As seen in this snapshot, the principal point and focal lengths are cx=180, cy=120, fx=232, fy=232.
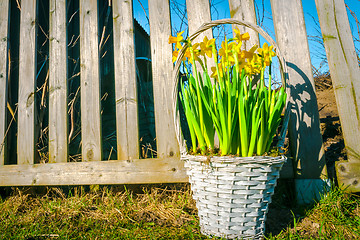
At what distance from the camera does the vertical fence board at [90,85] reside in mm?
1611

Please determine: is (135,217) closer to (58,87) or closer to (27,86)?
(58,87)

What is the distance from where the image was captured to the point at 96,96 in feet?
5.35

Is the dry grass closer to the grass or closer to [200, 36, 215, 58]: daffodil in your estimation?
the grass

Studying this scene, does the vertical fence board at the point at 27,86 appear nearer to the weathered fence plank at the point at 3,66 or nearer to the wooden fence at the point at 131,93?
the wooden fence at the point at 131,93

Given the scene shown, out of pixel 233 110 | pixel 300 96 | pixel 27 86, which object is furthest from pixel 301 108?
pixel 27 86

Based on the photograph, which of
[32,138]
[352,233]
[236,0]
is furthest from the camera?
[32,138]

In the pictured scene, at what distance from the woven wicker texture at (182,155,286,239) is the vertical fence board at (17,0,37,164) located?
4.56ft

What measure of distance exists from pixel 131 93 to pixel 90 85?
0.34 m

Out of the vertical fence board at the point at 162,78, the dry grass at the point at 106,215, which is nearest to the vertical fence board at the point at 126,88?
the vertical fence board at the point at 162,78

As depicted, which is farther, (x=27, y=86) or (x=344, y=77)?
(x=27, y=86)

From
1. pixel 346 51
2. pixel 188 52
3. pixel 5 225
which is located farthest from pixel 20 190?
pixel 346 51

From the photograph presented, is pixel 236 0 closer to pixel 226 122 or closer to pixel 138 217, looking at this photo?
pixel 226 122

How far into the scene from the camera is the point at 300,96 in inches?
53.0

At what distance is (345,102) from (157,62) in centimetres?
114
